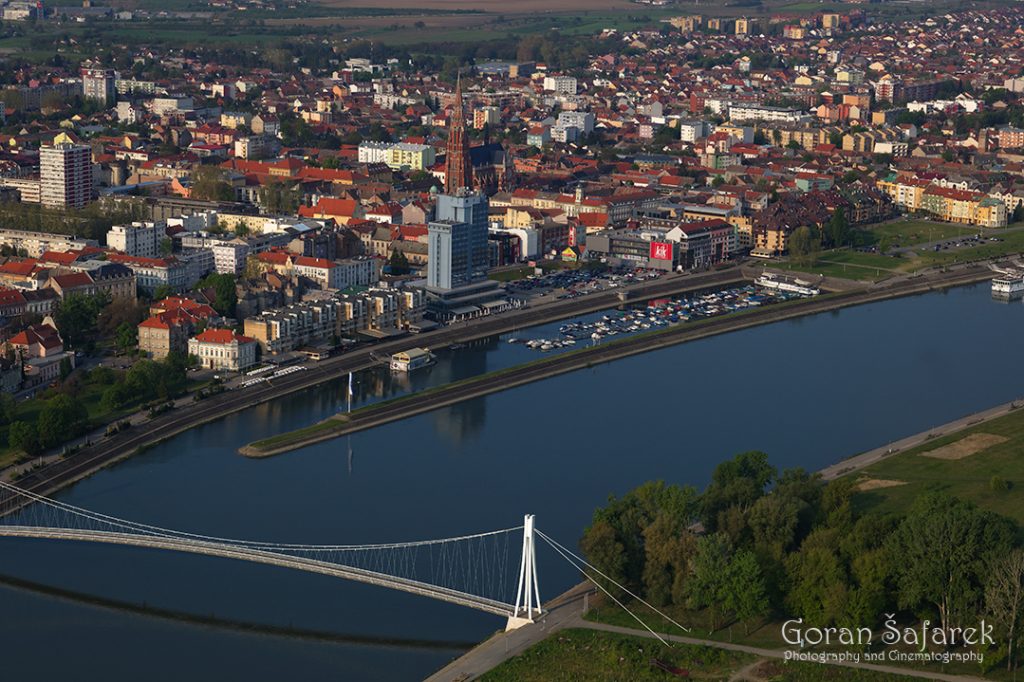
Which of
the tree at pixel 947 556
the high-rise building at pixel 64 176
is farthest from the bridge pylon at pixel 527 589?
the high-rise building at pixel 64 176

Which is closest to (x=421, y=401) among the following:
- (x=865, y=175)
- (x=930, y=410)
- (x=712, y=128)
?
(x=930, y=410)

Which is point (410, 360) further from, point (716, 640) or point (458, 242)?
point (716, 640)

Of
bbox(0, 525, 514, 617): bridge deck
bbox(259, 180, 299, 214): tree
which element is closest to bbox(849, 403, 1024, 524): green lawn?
bbox(0, 525, 514, 617): bridge deck

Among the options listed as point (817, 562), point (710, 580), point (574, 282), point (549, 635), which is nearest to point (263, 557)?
point (549, 635)

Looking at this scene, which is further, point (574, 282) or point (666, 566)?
point (574, 282)

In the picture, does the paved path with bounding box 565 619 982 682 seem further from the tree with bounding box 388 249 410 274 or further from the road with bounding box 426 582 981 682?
the tree with bounding box 388 249 410 274

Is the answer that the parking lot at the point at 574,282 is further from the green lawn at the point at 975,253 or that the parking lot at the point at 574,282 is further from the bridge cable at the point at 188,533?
the bridge cable at the point at 188,533
